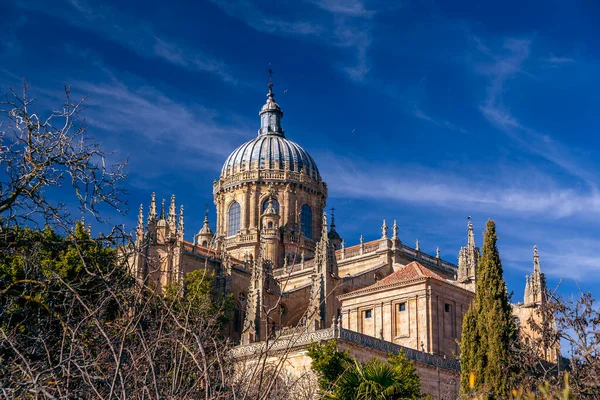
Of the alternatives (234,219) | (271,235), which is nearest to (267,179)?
(234,219)

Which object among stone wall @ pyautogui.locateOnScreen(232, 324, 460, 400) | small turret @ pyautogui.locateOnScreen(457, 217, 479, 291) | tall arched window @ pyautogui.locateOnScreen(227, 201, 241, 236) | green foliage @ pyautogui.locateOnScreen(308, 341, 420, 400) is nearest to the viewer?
green foliage @ pyautogui.locateOnScreen(308, 341, 420, 400)

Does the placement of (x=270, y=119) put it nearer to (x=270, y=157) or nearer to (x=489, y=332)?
(x=270, y=157)

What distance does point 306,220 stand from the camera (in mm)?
61812

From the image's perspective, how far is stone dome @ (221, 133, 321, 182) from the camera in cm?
6209

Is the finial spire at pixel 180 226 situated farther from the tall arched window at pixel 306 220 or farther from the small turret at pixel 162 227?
the tall arched window at pixel 306 220

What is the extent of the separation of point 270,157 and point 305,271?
13549mm

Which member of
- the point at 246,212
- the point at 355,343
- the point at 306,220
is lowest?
the point at 355,343

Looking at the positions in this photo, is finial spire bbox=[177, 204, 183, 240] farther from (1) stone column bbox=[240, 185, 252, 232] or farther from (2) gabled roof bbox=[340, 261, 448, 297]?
(2) gabled roof bbox=[340, 261, 448, 297]

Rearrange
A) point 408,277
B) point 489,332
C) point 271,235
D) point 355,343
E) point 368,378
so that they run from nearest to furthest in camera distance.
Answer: point 368,378 → point 489,332 → point 355,343 → point 408,277 → point 271,235

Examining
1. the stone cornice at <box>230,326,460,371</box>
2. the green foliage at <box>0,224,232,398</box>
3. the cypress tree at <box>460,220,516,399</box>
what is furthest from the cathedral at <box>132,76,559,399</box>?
the green foliage at <box>0,224,232,398</box>

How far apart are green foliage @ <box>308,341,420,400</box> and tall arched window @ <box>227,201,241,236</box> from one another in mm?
33327

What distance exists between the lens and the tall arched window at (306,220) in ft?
201

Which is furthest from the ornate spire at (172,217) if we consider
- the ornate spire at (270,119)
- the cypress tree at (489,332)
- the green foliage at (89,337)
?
the green foliage at (89,337)

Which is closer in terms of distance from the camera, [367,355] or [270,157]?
[367,355]
